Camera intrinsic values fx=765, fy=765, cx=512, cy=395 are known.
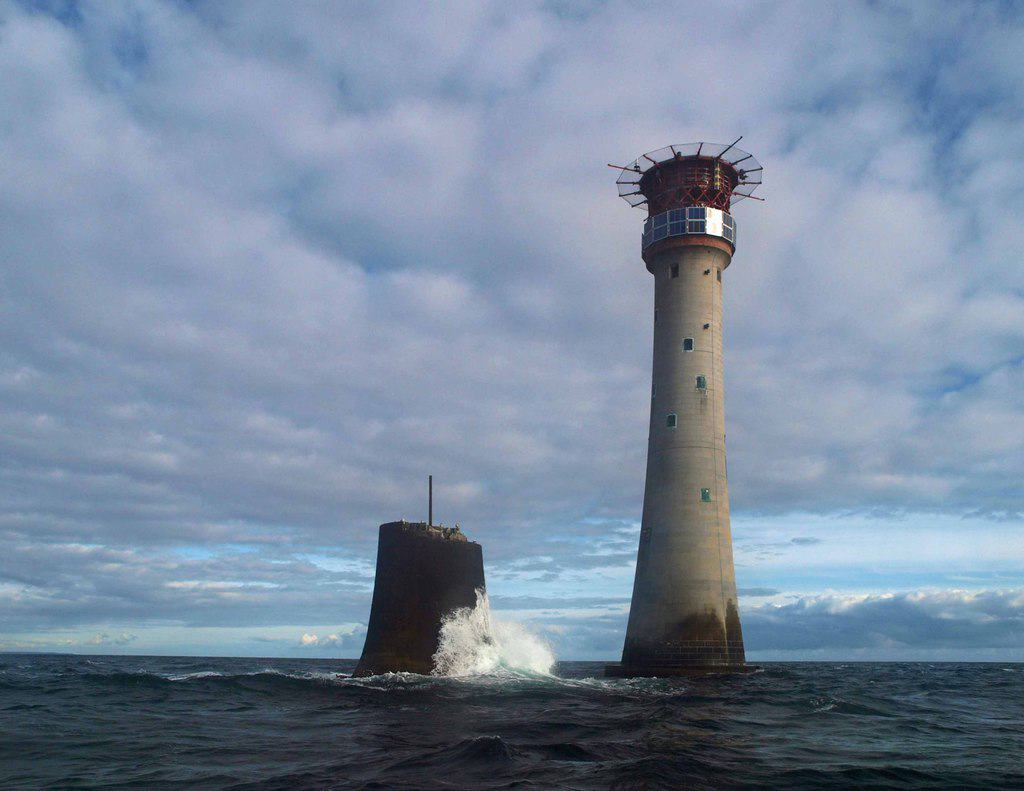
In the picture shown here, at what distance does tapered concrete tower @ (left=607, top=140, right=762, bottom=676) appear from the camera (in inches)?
2013

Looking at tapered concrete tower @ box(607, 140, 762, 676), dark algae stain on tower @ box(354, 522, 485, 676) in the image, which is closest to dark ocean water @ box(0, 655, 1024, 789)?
dark algae stain on tower @ box(354, 522, 485, 676)

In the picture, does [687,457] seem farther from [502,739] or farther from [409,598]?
[502,739]

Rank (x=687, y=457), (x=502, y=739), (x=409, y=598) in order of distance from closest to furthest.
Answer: (x=502, y=739) → (x=409, y=598) → (x=687, y=457)

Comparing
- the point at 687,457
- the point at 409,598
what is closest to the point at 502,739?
the point at 409,598

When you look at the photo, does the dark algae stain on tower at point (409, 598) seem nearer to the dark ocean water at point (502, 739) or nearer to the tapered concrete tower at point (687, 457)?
the dark ocean water at point (502, 739)

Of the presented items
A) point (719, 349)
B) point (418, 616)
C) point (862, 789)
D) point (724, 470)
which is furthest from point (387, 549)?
point (862, 789)

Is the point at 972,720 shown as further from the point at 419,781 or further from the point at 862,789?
the point at 419,781

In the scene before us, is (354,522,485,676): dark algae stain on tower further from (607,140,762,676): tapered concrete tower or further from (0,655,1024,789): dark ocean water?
(607,140,762,676): tapered concrete tower

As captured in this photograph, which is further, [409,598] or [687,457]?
[687,457]

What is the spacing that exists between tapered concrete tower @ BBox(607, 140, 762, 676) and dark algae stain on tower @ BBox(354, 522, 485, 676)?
50.2 ft

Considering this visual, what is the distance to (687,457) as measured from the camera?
2096 inches

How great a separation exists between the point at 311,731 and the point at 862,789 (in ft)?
52.7

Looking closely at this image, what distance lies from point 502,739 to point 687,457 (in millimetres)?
35076

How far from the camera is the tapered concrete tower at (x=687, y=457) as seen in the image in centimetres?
5112
